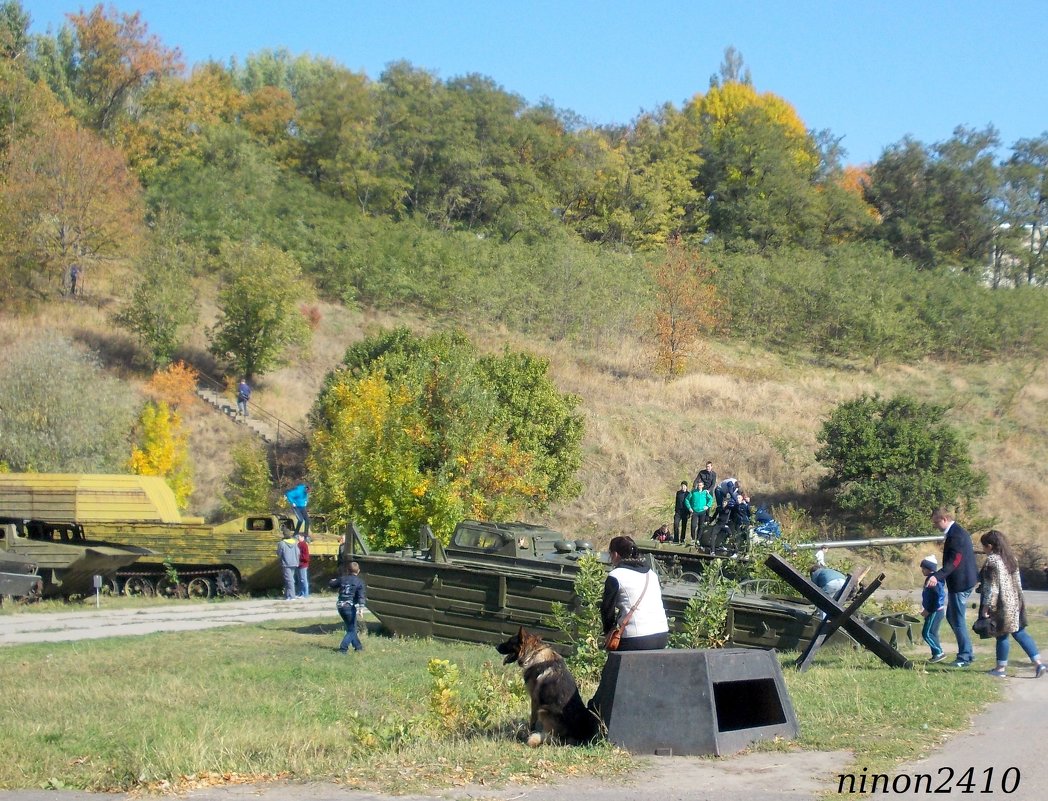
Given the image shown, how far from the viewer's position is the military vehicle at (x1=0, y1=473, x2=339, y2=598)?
23.2 m

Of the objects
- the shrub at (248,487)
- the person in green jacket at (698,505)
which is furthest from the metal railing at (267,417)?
the person in green jacket at (698,505)

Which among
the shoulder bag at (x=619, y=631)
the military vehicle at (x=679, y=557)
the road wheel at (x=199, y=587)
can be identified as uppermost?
the shoulder bag at (x=619, y=631)

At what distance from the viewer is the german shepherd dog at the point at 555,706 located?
7543mm

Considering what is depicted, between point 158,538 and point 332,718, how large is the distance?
15176mm

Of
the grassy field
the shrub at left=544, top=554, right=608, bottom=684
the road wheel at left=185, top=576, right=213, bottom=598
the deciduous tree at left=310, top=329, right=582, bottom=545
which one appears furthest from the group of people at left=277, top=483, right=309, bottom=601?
the shrub at left=544, top=554, right=608, bottom=684

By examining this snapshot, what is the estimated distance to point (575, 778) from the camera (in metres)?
6.86

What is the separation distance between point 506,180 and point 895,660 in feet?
214

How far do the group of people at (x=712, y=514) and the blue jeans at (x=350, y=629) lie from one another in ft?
25.2

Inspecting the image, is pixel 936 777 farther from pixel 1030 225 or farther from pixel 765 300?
pixel 1030 225

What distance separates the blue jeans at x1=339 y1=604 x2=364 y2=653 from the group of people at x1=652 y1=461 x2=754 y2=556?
7.67m

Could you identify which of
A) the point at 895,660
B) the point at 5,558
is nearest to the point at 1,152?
the point at 5,558

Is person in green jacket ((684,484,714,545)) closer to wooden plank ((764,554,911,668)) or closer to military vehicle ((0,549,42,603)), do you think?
military vehicle ((0,549,42,603))

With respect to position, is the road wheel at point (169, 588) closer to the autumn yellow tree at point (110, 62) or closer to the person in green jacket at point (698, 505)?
the person in green jacket at point (698, 505)

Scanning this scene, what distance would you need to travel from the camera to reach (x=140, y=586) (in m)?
23.4
